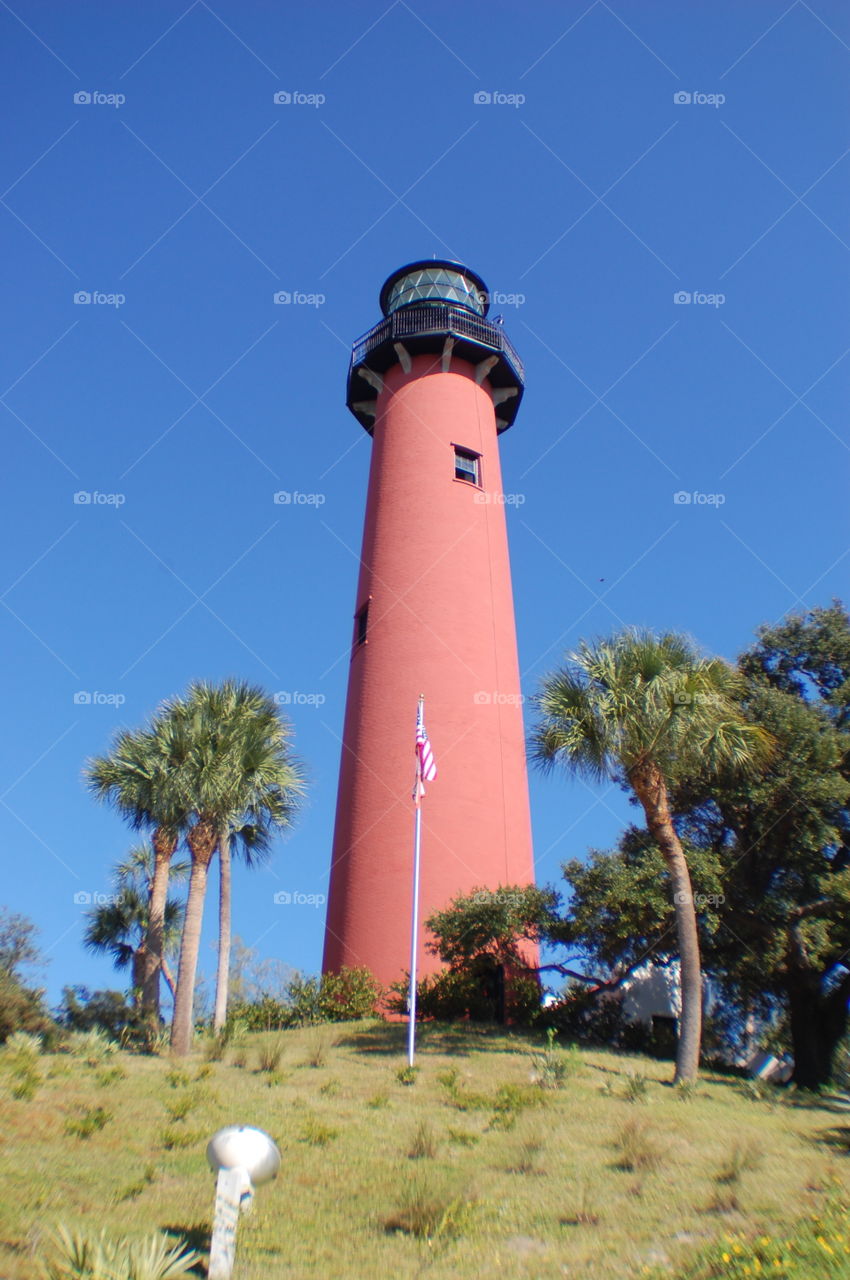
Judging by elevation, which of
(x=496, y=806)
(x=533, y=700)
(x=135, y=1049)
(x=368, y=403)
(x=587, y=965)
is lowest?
(x=135, y=1049)

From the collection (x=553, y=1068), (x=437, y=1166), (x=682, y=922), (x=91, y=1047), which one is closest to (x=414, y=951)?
(x=553, y=1068)

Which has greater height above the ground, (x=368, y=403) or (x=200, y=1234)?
(x=368, y=403)

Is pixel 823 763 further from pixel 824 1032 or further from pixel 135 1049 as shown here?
pixel 135 1049

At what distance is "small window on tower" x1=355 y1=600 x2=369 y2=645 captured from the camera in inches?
919

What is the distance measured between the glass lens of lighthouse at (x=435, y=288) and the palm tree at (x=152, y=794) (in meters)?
17.2

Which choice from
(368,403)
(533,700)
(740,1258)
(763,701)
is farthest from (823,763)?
(368,403)

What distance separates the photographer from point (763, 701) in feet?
63.8

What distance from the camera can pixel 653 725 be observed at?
49.0 ft

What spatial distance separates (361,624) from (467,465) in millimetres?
5420

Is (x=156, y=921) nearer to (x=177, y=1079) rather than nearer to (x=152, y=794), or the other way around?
(x=152, y=794)

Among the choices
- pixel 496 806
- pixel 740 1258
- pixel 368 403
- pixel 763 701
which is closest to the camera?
pixel 740 1258

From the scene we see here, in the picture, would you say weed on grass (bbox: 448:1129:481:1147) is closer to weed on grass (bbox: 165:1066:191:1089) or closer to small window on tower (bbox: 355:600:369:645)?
weed on grass (bbox: 165:1066:191:1089)

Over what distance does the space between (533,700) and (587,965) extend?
18.6ft

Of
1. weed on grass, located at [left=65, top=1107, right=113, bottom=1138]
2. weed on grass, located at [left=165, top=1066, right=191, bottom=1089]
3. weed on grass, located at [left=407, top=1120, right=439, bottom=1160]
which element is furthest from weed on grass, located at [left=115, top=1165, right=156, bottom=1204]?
weed on grass, located at [left=165, top=1066, right=191, bottom=1089]
